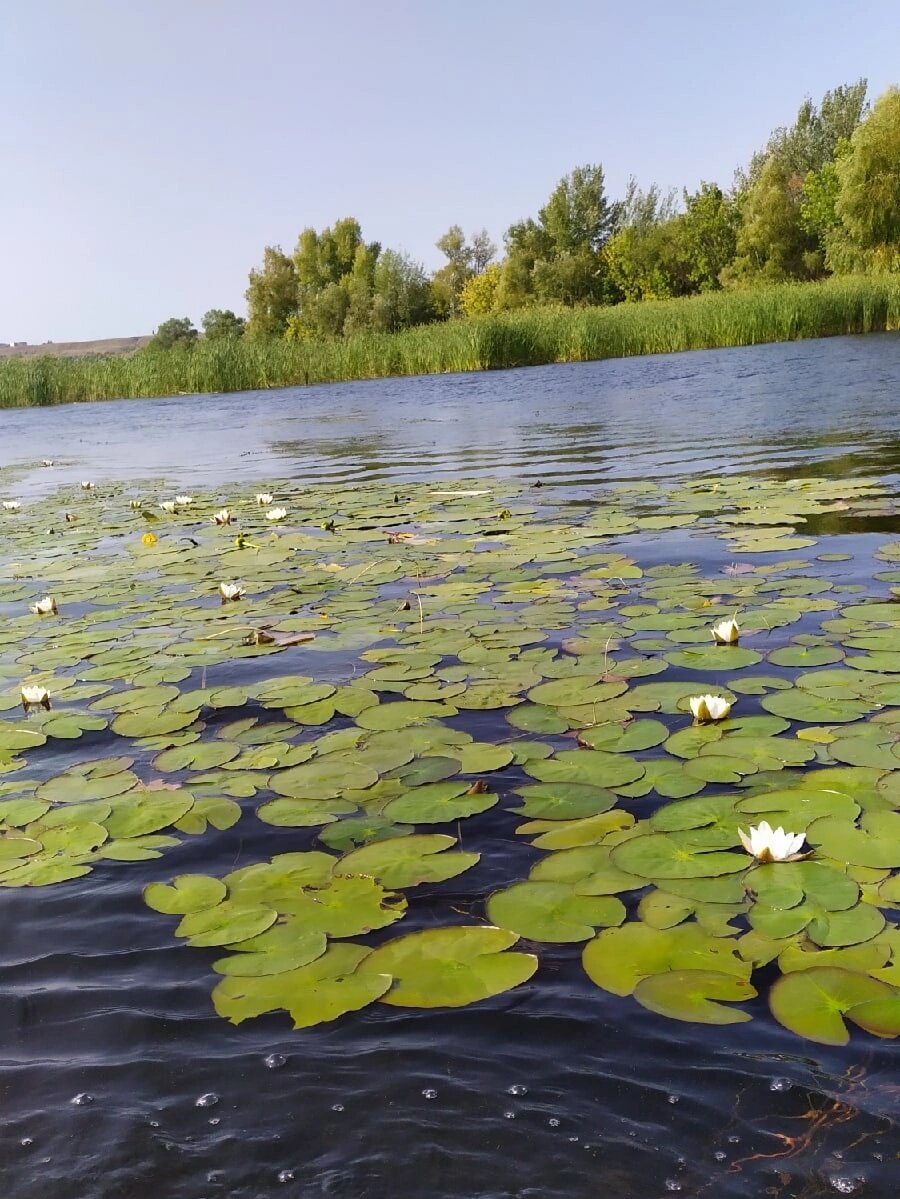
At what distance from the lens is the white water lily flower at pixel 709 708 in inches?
96.2

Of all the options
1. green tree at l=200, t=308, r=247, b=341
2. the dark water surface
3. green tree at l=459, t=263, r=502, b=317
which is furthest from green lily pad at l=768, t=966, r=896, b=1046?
green tree at l=200, t=308, r=247, b=341

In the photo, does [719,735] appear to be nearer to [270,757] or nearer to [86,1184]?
[270,757]

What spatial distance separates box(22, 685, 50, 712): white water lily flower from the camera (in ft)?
9.43

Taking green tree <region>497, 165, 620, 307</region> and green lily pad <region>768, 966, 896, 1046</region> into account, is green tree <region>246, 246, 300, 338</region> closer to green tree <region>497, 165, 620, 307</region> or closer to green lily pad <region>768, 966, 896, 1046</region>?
green tree <region>497, 165, 620, 307</region>

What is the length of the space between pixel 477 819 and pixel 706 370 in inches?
705

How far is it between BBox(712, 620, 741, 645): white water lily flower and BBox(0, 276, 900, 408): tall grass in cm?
2179

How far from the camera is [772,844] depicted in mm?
1765

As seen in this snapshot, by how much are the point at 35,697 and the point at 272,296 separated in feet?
191

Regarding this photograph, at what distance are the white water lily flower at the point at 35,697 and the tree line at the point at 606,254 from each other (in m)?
33.9

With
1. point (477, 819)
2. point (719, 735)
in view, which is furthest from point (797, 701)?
point (477, 819)

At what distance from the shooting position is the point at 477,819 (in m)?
2.11

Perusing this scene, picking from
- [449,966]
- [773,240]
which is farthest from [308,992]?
[773,240]

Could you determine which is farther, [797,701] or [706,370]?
[706,370]

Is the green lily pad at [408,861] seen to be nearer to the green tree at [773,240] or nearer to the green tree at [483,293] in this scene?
the green tree at [773,240]
